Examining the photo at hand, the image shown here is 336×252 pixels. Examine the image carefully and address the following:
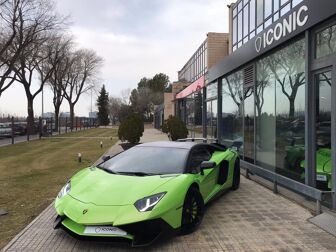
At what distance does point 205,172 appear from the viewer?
23.2 feet

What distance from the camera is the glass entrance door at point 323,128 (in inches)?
296

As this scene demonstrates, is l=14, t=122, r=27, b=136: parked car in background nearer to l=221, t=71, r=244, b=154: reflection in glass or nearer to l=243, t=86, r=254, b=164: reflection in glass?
l=221, t=71, r=244, b=154: reflection in glass

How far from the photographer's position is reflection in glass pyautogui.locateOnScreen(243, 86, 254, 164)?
39.8 feet

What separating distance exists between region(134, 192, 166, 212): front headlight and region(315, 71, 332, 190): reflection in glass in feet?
11.5

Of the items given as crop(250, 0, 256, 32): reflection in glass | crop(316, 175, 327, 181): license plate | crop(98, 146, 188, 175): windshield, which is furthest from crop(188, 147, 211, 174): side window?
crop(250, 0, 256, 32): reflection in glass

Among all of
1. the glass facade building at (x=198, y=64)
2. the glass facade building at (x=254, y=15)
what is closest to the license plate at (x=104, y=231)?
the glass facade building at (x=254, y=15)

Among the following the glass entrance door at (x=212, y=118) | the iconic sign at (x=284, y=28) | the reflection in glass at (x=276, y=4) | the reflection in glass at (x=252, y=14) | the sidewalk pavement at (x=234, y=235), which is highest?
the reflection in glass at (x=252, y=14)

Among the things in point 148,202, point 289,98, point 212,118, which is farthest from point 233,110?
point 148,202

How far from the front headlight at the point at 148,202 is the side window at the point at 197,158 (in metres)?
1.26

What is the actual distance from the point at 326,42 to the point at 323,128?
152cm

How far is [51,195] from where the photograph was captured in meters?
9.05

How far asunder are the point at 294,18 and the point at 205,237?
4843mm

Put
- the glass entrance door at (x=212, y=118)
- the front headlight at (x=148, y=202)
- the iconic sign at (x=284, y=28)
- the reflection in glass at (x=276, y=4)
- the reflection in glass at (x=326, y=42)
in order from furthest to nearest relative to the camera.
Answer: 1. the glass entrance door at (x=212, y=118)
2. the reflection in glass at (x=276, y=4)
3. the iconic sign at (x=284, y=28)
4. the reflection in glass at (x=326, y=42)
5. the front headlight at (x=148, y=202)

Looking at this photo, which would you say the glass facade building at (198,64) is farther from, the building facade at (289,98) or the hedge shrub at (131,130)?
the building facade at (289,98)
